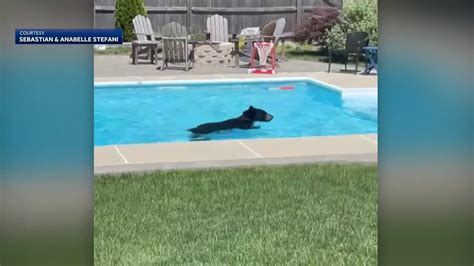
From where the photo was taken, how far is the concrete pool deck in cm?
599

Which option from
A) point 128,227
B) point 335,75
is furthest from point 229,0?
point 128,227

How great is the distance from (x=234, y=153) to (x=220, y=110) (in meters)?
3.01

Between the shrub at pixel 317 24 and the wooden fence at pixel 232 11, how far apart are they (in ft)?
0.32

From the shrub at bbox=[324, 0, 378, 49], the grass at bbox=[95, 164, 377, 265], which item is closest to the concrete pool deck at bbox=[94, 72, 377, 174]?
the grass at bbox=[95, 164, 377, 265]

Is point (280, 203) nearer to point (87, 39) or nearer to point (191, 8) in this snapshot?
point (87, 39)

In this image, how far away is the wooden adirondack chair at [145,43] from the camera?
849 centimetres

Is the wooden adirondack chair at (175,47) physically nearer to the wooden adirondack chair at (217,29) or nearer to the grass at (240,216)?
the wooden adirondack chair at (217,29)

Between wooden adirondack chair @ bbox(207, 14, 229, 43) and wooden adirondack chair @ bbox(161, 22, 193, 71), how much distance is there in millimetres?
331

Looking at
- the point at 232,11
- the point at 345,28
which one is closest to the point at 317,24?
the point at 345,28

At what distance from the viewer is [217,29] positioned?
9.85m

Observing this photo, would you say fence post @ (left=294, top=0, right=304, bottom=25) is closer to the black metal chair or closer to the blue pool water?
the black metal chair

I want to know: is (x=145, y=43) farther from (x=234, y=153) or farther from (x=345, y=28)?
(x=234, y=153)

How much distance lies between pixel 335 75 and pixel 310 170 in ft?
15.5

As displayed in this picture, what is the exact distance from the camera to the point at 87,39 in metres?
2.57
